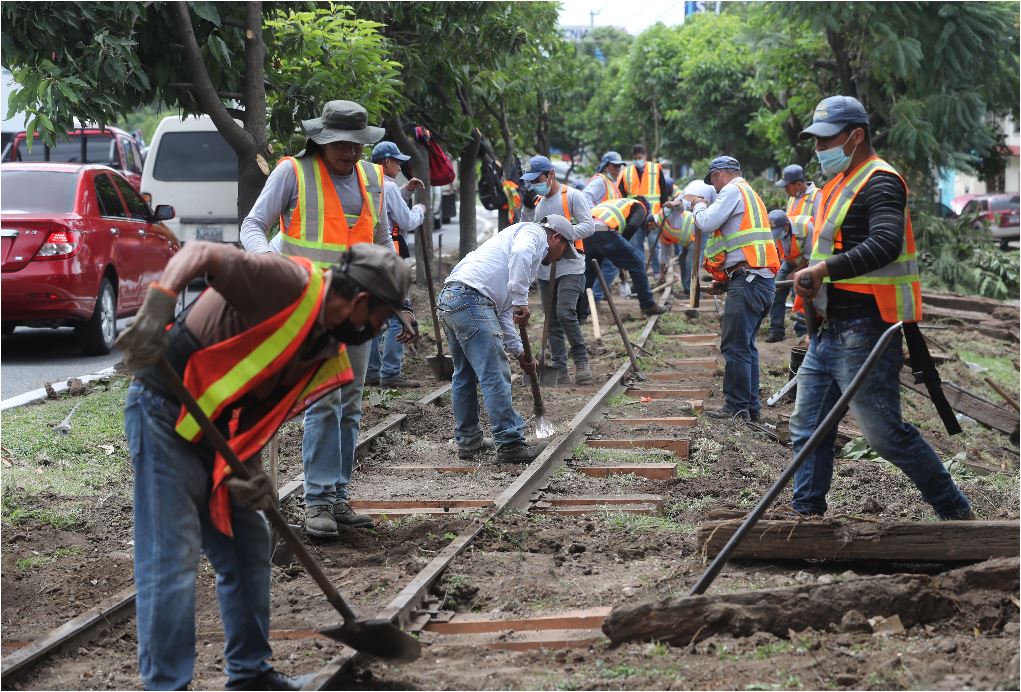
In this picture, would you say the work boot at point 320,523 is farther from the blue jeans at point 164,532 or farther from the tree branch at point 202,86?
the tree branch at point 202,86

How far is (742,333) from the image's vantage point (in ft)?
32.9

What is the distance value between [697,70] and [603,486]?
1186 inches

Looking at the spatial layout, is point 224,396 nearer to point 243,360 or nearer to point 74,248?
point 243,360

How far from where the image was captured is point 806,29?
23062mm

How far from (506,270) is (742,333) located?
241cm

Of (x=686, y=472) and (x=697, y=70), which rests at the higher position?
(x=697, y=70)

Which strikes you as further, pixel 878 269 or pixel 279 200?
pixel 279 200

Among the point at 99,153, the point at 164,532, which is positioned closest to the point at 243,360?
the point at 164,532

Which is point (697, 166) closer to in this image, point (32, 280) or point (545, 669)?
point (32, 280)

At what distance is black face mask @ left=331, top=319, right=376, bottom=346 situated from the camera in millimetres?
4238

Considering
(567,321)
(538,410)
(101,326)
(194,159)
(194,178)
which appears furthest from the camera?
(194,159)

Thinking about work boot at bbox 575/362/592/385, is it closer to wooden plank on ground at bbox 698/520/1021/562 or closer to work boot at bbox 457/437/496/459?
work boot at bbox 457/437/496/459

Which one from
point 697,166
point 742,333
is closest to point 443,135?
point 742,333

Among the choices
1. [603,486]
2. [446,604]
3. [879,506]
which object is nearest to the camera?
[446,604]
